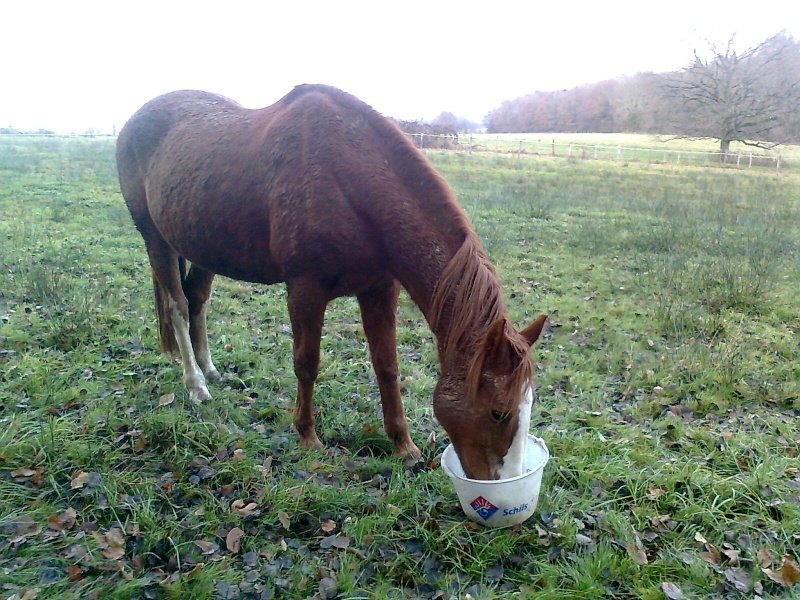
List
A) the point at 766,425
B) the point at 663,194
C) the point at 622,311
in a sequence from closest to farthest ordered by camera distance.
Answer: the point at 766,425
the point at 622,311
the point at 663,194

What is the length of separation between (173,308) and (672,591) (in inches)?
152

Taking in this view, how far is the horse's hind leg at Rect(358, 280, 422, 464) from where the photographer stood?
3.50 meters

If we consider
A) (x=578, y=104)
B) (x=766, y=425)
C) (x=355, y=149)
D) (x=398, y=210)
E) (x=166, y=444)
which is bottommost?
(x=766, y=425)

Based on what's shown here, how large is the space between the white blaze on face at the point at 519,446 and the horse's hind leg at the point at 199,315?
9.44 ft

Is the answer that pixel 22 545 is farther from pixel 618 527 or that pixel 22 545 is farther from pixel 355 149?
pixel 618 527

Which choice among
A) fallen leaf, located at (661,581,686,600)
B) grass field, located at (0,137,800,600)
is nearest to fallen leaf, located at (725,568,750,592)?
grass field, located at (0,137,800,600)

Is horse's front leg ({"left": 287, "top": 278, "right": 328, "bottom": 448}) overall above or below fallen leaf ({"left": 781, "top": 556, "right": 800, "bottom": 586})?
above

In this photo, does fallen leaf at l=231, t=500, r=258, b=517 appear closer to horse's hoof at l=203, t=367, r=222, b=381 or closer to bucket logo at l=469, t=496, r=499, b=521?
Result: bucket logo at l=469, t=496, r=499, b=521

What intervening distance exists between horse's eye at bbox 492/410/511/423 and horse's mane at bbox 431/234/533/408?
0.13 m

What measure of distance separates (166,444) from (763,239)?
999cm

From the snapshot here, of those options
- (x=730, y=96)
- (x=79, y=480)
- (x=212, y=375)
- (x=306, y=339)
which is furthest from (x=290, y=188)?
(x=730, y=96)

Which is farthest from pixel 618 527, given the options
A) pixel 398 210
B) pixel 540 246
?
pixel 540 246

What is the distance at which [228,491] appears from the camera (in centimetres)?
306

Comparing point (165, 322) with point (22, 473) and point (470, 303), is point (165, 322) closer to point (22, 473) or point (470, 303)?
point (22, 473)
